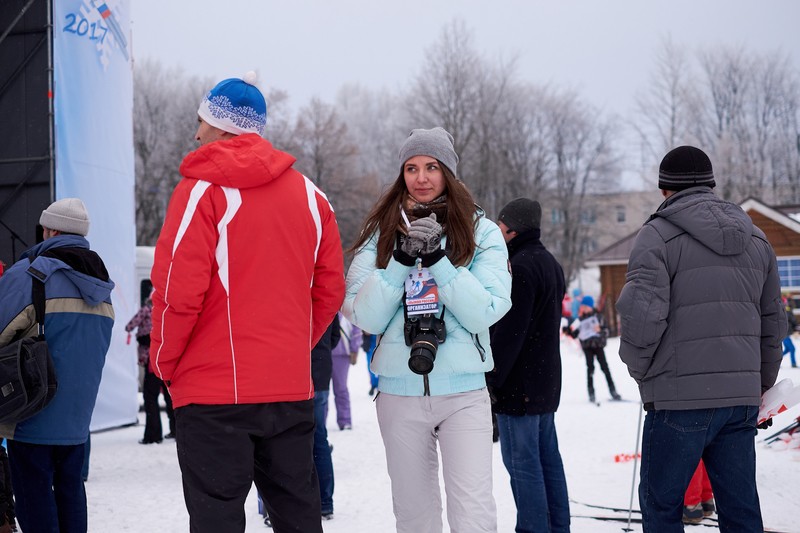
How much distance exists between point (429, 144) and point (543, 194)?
2034 inches

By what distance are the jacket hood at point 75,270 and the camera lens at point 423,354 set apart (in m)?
2.20

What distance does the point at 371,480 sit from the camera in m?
7.53

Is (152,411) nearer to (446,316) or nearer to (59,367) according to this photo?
(59,367)

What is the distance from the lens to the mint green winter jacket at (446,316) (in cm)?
333

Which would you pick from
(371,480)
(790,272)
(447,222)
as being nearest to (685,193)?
Result: (447,222)

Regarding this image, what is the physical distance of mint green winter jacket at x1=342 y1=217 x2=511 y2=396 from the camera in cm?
333

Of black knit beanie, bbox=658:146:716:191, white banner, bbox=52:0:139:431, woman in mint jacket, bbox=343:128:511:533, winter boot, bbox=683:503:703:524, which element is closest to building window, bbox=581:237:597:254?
white banner, bbox=52:0:139:431

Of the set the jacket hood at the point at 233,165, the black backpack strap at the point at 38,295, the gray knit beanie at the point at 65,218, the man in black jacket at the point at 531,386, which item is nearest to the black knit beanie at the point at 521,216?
the man in black jacket at the point at 531,386

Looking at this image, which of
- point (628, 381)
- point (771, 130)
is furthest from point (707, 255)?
point (771, 130)

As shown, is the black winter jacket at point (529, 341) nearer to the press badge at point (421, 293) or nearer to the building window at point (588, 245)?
the press badge at point (421, 293)

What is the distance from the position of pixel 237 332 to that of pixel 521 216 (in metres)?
2.50

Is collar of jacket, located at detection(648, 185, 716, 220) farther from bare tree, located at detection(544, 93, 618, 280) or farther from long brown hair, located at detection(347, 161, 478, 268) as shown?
bare tree, located at detection(544, 93, 618, 280)

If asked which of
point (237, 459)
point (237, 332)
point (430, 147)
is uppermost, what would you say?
point (430, 147)

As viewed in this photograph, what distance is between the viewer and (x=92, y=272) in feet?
15.2
